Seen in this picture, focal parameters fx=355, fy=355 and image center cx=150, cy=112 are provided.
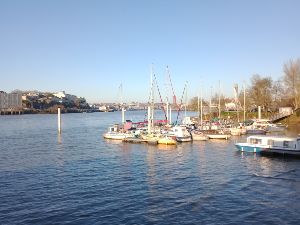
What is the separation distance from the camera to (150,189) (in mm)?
32875

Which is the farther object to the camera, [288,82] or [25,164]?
[288,82]

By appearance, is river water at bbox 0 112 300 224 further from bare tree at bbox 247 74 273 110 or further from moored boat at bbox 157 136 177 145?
bare tree at bbox 247 74 273 110

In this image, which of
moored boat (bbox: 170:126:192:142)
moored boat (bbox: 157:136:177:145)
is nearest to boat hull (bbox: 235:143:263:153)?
moored boat (bbox: 157:136:177:145)

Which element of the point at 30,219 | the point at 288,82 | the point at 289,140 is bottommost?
the point at 30,219

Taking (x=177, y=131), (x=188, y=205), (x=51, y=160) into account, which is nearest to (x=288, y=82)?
(x=177, y=131)

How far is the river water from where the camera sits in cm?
2516

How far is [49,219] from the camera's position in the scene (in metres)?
24.6

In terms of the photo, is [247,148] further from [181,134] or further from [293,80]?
[293,80]

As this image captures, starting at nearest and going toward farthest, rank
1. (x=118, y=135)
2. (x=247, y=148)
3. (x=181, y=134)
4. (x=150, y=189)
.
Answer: (x=150, y=189)
(x=247, y=148)
(x=181, y=134)
(x=118, y=135)

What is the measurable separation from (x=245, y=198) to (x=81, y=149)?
40242mm

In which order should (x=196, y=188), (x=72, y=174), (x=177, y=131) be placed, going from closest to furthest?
(x=196, y=188) < (x=72, y=174) < (x=177, y=131)

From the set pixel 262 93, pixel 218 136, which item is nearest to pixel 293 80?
pixel 262 93

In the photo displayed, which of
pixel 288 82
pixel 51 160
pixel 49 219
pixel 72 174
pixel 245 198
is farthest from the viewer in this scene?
pixel 288 82

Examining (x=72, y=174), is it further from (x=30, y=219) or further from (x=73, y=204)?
(x=30, y=219)
